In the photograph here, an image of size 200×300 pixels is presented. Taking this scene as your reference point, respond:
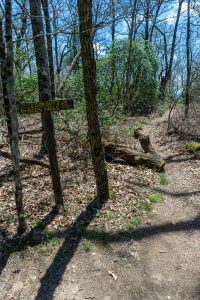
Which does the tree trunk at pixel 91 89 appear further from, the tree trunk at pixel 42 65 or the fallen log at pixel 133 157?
the fallen log at pixel 133 157

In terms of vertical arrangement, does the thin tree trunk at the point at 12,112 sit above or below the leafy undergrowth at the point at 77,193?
above

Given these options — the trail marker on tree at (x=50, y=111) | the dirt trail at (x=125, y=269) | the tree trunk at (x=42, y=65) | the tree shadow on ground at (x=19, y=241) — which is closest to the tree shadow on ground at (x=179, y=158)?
the dirt trail at (x=125, y=269)

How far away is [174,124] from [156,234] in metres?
8.32

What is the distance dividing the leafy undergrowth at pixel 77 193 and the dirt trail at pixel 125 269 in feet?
1.67

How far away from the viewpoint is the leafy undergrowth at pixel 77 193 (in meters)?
5.16

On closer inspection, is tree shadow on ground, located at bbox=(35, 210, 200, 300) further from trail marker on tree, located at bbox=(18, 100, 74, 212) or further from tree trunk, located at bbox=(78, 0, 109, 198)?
trail marker on tree, located at bbox=(18, 100, 74, 212)

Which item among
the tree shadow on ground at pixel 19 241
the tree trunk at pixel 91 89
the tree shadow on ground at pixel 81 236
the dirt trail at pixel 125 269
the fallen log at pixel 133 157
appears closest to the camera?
the dirt trail at pixel 125 269

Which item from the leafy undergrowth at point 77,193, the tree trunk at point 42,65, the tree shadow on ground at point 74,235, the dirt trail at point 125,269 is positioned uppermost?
the tree trunk at point 42,65

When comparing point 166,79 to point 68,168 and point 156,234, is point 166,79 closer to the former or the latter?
point 68,168

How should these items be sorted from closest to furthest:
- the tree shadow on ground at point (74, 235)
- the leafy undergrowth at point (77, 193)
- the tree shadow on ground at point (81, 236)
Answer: the tree shadow on ground at point (81, 236), the tree shadow on ground at point (74, 235), the leafy undergrowth at point (77, 193)

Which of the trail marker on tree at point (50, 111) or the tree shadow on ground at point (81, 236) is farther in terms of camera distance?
the trail marker on tree at point (50, 111)

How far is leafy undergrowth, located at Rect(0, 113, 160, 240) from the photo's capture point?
5.16 meters

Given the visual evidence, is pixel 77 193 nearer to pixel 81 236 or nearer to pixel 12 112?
pixel 81 236

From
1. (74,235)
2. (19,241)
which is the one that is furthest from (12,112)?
(74,235)
